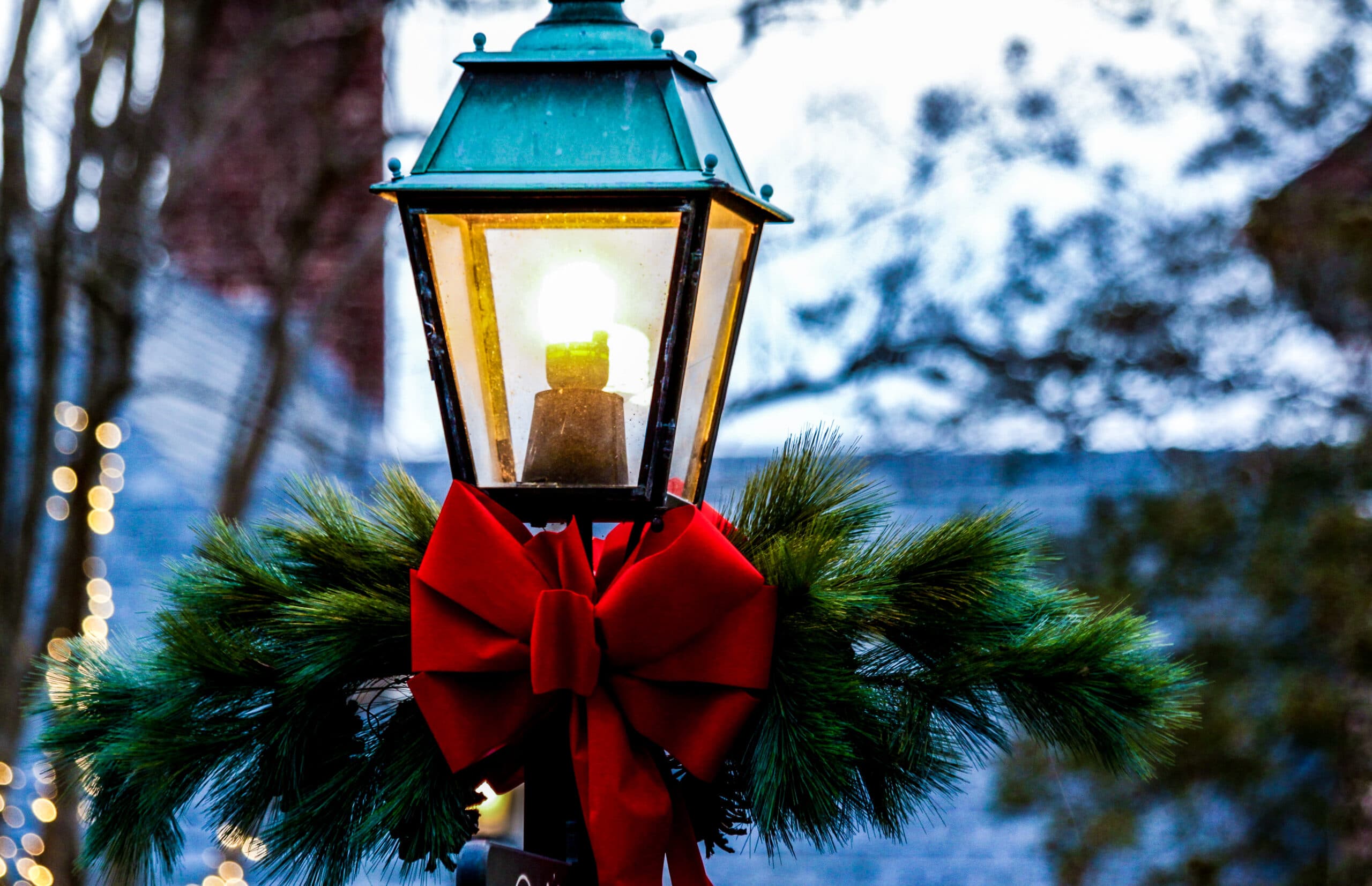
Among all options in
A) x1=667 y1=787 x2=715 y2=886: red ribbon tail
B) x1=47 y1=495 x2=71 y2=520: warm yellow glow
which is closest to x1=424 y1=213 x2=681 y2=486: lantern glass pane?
x1=667 y1=787 x2=715 y2=886: red ribbon tail

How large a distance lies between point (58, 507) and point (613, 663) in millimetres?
4193

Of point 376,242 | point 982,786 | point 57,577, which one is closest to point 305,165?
point 376,242

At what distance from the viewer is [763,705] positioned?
5.06 ft

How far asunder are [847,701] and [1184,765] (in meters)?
5.19

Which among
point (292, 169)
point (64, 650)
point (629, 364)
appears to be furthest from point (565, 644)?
point (292, 169)

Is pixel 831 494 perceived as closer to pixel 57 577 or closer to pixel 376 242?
pixel 57 577

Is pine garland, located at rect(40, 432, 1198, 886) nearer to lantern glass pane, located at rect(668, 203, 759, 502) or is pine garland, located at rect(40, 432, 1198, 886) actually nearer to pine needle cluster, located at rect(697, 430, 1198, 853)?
pine needle cluster, located at rect(697, 430, 1198, 853)

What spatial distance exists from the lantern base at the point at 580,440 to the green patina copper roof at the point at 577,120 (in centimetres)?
27

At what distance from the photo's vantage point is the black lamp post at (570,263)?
1599mm

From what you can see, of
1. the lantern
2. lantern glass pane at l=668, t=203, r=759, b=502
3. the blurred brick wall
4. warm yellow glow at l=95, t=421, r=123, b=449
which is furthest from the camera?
the blurred brick wall

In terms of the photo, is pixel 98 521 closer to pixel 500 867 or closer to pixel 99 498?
pixel 99 498

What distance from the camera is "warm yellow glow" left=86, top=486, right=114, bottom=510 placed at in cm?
500

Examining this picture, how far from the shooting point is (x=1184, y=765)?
6.14 meters

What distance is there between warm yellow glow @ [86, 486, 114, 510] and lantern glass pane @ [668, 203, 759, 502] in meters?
3.83
